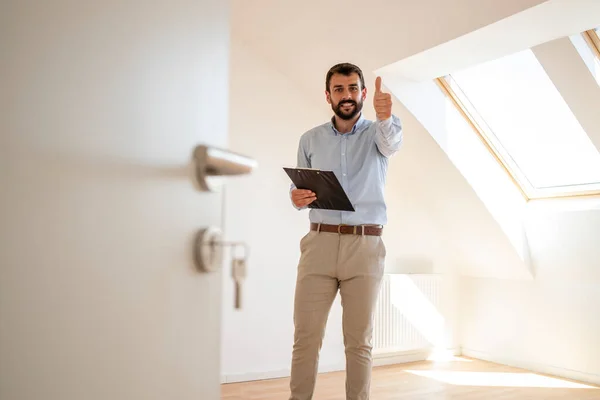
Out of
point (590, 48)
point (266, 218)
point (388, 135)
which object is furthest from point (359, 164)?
point (590, 48)

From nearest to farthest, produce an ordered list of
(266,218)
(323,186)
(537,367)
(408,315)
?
(323,186) < (266,218) < (537,367) < (408,315)

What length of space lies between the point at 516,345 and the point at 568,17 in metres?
2.31

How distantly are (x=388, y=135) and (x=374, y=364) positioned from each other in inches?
89.5

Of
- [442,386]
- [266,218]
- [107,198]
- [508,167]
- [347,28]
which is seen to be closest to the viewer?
[107,198]

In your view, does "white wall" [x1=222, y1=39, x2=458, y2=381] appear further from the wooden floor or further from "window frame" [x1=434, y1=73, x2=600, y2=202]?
"window frame" [x1=434, y1=73, x2=600, y2=202]

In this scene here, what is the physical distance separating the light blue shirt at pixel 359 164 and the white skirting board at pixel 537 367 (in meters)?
2.19

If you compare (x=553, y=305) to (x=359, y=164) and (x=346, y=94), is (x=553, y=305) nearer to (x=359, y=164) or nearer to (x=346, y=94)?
(x=359, y=164)

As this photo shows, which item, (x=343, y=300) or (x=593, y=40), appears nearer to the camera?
(x=343, y=300)

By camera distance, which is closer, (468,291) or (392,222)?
(392,222)

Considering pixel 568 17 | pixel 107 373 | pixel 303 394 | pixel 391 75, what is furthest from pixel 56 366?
pixel 391 75

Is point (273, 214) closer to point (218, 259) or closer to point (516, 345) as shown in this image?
point (516, 345)

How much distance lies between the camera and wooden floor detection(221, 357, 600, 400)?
3.06 m

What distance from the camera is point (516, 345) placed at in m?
3.87

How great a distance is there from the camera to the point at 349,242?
206 centimetres
